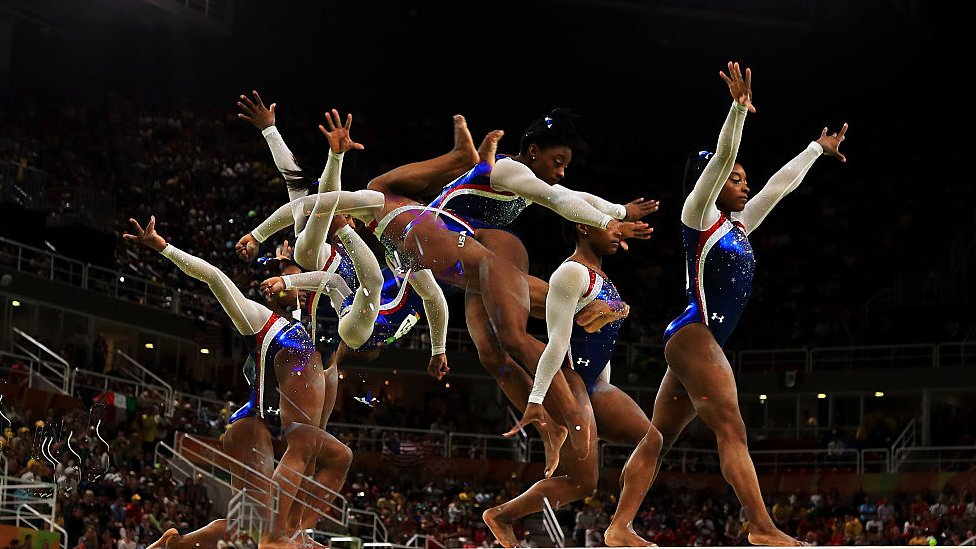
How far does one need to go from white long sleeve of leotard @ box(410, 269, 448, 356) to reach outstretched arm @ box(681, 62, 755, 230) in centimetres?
181

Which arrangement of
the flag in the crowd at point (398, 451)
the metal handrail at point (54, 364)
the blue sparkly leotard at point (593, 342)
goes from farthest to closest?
the metal handrail at point (54, 364), the flag in the crowd at point (398, 451), the blue sparkly leotard at point (593, 342)

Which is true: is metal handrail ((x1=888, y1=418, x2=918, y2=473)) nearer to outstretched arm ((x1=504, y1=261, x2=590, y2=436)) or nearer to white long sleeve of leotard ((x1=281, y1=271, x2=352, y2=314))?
white long sleeve of leotard ((x1=281, y1=271, x2=352, y2=314))

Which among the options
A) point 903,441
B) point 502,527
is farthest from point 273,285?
point 903,441

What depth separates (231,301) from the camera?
32.7ft

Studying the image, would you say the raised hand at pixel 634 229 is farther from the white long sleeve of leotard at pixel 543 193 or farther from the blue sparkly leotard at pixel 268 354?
the blue sparkly leotard at pixel 268 354

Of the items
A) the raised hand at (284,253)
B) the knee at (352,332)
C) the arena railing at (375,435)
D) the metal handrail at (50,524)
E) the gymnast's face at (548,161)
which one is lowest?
the metal handrail at (50,524)

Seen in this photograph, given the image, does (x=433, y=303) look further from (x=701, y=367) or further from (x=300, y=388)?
(x=701, y=367)

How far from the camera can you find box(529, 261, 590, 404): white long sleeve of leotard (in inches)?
327

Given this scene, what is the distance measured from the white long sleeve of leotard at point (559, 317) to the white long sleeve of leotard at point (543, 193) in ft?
1.50

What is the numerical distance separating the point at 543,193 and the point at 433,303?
4.63 feet

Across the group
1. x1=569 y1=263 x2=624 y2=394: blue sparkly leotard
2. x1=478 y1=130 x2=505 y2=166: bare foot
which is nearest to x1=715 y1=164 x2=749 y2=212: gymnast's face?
x1=569 y1=263 x2=624 y2=394: blue sparkly leotard

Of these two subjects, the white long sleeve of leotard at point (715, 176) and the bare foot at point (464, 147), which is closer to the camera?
the white long sleeve of leotard at point (715, 176)

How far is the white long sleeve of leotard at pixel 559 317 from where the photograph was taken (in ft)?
27.2

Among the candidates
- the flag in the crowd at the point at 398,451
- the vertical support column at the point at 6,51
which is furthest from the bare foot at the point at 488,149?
the vertical support column at the point at 6,51
